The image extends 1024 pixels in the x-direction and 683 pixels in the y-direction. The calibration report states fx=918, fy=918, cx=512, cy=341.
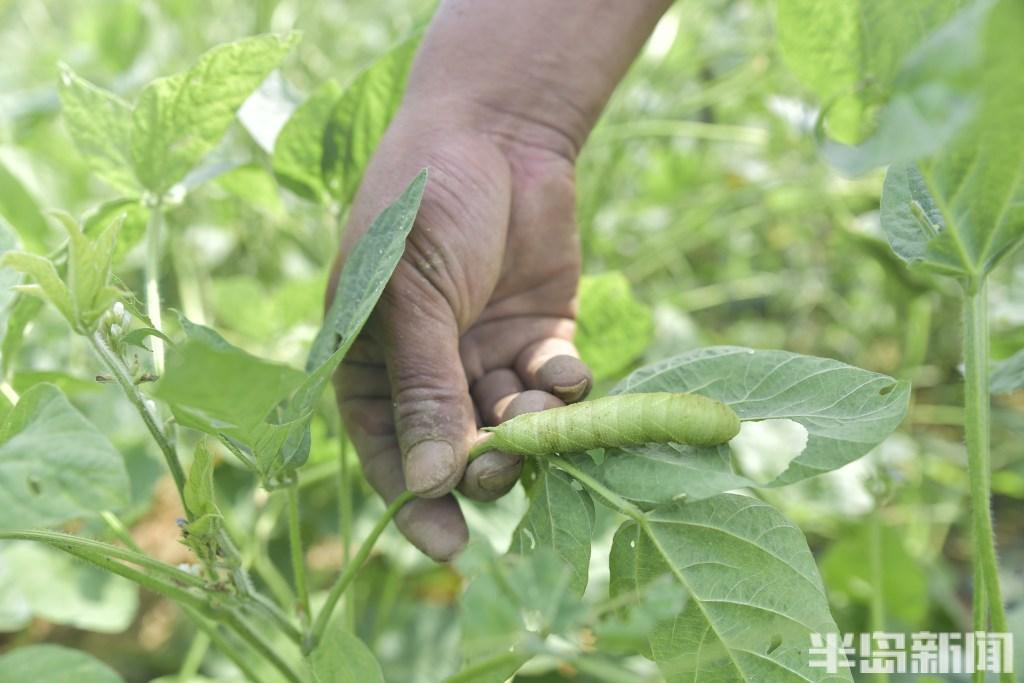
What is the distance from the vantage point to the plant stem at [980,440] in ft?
2.15

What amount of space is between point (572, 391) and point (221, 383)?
14.7 inches

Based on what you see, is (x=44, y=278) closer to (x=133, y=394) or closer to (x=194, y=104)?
(x=133, y=394)

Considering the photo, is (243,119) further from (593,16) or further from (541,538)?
(541,538)

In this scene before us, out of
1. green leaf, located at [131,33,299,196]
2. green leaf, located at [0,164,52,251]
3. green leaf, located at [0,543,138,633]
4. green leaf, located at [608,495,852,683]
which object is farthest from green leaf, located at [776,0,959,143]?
green leaf, located at [0,543,138,633]

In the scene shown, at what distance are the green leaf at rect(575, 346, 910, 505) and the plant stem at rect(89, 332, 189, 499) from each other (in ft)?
0.96

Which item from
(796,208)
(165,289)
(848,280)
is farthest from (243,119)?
(848,280)

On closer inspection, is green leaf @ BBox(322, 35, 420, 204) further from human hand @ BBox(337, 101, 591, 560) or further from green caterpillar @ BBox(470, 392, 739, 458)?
green caterpillar @ BBox(470, 392, 739, 458)

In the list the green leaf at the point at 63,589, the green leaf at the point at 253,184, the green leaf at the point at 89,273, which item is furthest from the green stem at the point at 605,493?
the green leaf at the point at 63,589

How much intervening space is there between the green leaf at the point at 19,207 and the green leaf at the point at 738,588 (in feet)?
2.76

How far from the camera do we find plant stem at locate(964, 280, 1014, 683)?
2.15 ft

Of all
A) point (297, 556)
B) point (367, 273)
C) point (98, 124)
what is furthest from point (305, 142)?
point (297, 556)

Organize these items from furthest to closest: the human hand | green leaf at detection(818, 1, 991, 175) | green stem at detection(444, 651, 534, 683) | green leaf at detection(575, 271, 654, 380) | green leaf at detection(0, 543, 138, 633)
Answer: green leaf at detection(0, 543, 138, 633), green leaf at detection(575, 271, 654, 380), the human hand, green stem at detection(444, 651, 534, 683), green leaf at detection(818, 1, 991, 175)

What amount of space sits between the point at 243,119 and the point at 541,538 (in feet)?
1.94

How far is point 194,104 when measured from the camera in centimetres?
81
